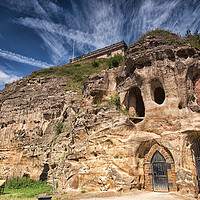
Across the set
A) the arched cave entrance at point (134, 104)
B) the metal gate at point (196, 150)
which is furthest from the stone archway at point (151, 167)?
the arched cave entrance at point (134, 104)

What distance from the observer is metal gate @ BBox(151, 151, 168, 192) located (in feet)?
34.0

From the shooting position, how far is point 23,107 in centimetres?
2561

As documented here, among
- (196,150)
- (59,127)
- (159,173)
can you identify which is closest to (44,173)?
(59,127)

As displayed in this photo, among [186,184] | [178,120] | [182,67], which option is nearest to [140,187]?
[186,184]

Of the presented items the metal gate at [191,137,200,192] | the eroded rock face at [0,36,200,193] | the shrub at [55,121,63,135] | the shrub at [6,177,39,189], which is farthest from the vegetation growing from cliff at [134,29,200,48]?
the shrub at [6,177,39,189]

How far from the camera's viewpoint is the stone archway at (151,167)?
10156mm

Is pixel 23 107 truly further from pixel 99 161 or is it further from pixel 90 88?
pixel 99 161

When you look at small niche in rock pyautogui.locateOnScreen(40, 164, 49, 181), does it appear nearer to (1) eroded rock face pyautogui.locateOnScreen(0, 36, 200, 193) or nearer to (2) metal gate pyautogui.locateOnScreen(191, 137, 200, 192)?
(1) eroded rock face pyautogui.locateOnScreen(0, 36, 200, 193)

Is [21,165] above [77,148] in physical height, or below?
below

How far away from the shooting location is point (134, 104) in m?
14.1

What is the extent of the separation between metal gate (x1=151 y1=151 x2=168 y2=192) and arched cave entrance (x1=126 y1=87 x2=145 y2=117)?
3.66m

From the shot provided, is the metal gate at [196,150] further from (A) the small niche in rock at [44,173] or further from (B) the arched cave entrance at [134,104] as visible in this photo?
(A) the small niche in rock at [44,173]

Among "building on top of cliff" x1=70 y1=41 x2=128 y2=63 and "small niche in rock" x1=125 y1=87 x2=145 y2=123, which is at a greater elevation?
"building on top of cliff" x1=70 y1=41 x2=128 y2=63

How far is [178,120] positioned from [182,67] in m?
3.47
